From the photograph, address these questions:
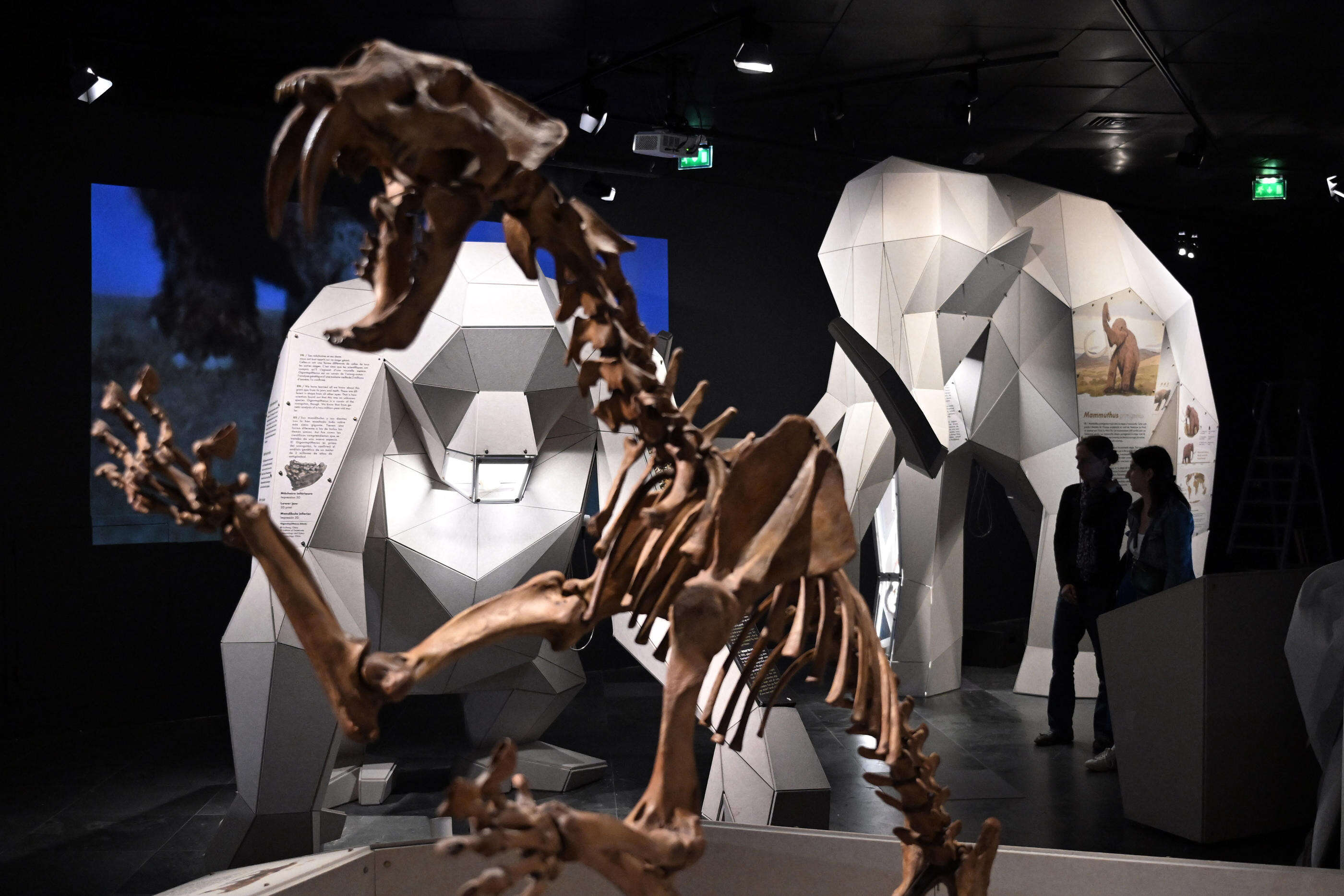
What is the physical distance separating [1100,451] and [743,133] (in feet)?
11.4

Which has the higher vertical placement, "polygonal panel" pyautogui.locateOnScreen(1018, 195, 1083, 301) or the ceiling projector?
the ceiling projector

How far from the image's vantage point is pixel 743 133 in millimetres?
6969

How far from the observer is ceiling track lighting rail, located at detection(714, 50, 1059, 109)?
5816 mm

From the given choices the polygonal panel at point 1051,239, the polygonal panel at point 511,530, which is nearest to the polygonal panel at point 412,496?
the polygonal panel at point 511,530

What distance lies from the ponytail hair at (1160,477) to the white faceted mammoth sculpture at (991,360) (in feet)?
4.84

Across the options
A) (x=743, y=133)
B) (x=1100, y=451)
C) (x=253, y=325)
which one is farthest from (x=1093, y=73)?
(x=253, y=325)

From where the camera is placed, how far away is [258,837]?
320cm

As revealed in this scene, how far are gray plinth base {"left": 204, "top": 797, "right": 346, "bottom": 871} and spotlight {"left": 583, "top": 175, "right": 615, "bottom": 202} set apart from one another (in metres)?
4.16

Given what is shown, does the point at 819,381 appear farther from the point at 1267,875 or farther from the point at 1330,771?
the point at 1267,875

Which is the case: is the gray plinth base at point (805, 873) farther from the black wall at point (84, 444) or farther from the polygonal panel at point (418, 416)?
the black wall at point (84, 444)

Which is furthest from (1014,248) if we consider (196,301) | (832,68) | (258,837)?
(258,837)

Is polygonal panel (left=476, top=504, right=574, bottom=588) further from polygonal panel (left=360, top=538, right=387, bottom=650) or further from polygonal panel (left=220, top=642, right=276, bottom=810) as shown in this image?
polygonal panel (left=220, top=642, right=276, bottom=810)

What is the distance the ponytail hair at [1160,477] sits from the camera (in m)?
4.30

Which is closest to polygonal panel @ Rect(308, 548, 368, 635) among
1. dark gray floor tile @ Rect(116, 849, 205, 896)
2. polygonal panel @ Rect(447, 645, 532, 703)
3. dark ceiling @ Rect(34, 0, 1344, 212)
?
polygonal panel @ Rect(447, 645, 532, 703)
